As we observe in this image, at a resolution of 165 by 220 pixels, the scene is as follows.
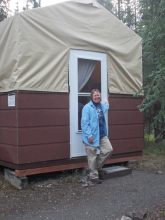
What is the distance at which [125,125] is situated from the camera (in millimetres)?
6961

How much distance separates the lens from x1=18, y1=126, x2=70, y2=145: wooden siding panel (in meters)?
5.44

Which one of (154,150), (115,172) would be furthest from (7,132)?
(154,150)

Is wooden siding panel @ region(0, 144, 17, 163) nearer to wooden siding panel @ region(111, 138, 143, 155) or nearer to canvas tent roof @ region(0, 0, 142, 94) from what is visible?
canvas tent roof @ region(0, 0, 142, 94)

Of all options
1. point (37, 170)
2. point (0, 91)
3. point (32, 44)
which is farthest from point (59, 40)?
point (37, 170)

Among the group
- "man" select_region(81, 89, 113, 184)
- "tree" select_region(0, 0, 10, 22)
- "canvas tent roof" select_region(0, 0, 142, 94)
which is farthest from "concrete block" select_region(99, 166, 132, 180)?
"tree" select_region(0, 0, 10, 22)

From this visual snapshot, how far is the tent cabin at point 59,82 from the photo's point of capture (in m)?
5.53

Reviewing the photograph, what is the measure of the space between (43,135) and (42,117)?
370mm

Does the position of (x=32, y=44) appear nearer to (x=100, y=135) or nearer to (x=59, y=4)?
(x=59, y=4)

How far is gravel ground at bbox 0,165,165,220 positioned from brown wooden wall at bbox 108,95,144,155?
910 mm

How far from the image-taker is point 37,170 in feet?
18.4

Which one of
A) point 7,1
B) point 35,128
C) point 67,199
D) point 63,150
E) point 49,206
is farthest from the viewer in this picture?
point 7,1

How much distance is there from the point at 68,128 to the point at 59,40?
6.32 feet

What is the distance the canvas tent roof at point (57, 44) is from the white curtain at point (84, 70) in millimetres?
303

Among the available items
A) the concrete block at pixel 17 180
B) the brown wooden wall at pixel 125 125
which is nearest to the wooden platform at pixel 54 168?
the concrete block at pixel 17 180
